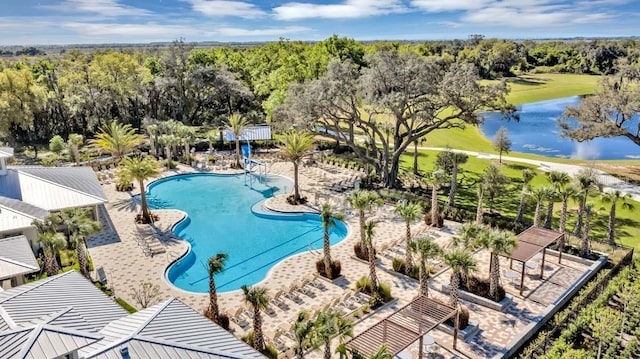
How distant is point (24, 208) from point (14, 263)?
7238 mm

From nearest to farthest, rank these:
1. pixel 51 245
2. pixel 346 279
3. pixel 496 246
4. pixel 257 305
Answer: pixel 257 305 < pixel 496 246 < pixel 51 245 < pixel 346 279

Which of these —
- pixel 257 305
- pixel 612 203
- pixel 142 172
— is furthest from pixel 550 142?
pixel 257 305

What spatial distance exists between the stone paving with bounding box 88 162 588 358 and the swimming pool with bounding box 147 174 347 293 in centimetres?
94

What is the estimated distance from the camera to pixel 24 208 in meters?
26.4

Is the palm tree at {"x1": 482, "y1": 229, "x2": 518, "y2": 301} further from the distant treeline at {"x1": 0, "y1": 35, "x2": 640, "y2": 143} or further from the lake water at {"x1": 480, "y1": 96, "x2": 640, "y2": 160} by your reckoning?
the distant treeline at {"x1": 0, "y1": 35, "x2": 640, "y2": 143}

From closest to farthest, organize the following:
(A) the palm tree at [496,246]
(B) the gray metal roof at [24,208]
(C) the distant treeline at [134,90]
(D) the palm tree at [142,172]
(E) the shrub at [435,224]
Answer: (A) the palm tree at [496,246], (B) the gray metal roof at [24,208], (E) the shrub at [435,224], (D) the palm tree at [142,172], (C) the distant treeline at [134,90]

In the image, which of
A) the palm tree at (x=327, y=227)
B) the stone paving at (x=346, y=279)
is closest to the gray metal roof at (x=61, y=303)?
the stone paving at (x=346, y=279)

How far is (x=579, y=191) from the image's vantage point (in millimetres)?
24797

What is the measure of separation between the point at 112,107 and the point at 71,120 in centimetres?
A: 522

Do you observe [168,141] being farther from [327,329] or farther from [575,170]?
[575,170]

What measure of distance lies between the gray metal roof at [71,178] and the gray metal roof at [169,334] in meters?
19.3

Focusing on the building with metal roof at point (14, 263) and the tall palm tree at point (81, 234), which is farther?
the tall palm tree at point (81, 234)

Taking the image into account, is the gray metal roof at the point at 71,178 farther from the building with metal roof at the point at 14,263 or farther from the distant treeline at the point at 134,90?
the distant treeline at the point at 134,90

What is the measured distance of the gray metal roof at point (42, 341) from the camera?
35.0 ft
